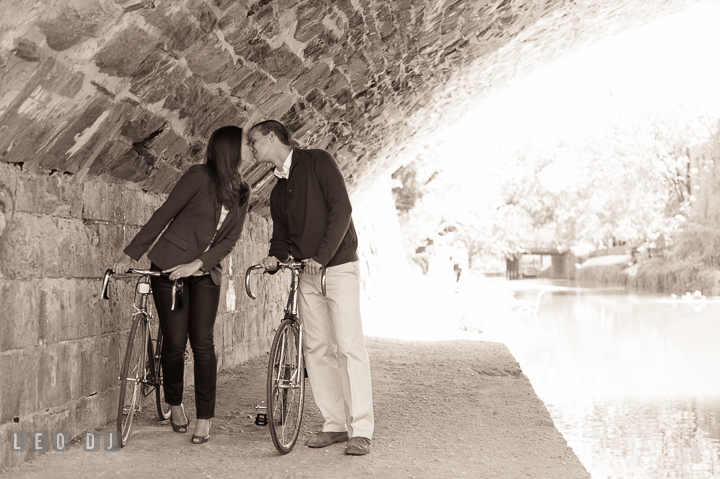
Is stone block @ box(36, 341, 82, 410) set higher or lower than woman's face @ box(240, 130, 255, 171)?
lower

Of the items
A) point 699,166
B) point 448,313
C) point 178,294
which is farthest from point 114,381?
point 699,166

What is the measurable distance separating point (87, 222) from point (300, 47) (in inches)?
68.0

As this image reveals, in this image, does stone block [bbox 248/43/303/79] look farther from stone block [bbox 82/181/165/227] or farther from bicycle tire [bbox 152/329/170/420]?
bicycle tire [bbox 152/329/170/420]

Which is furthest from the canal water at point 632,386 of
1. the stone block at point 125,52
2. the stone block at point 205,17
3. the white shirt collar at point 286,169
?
the stone block at point 125,52

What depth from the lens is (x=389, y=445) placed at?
14.1ft

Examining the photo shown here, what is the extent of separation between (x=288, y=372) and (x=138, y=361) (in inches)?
33.6

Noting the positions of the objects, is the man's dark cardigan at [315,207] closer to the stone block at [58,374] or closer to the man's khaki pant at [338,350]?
the man's khaki pant at [338,350]

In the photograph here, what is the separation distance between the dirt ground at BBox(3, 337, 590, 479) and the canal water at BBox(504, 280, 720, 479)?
63 centimetres

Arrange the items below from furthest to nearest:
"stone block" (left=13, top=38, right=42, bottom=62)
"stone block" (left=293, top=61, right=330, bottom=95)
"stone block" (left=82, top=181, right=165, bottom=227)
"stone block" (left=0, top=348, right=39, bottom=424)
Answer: "stone block" (left=293, top=61, right=330, bottom=95), "stone block" (left=82, top=181, right=165, bottom=227), "stone block" (left=0, top=348, right=39, bottom=424), "stone block" (left=13, top=38, right=42, bottom=62)

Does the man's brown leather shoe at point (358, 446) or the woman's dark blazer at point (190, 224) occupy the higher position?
the woman's dark blazer at point (190, 224)

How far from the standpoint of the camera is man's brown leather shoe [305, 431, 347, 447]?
422cm

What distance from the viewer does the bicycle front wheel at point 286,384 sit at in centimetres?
404

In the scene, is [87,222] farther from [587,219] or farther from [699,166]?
[587,219]

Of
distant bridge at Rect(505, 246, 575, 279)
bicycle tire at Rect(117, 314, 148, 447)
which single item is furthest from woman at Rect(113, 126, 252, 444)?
distant bridge at Rect(505, 246, 575, 279)
